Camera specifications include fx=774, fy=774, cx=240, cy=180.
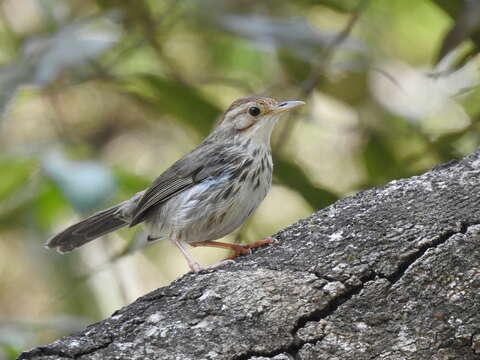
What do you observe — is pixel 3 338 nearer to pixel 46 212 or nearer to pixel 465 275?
pixel 46 212

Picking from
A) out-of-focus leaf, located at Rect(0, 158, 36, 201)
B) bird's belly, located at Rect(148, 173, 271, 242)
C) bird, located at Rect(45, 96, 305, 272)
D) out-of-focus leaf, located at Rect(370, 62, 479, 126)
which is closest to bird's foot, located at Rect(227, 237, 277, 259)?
bird, located at Rect(45, 96, 305, 272)

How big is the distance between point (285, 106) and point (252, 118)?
0.25 m

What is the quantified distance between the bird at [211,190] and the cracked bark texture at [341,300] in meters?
1.12

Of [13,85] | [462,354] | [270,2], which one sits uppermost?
[270,2]

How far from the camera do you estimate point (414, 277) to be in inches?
102

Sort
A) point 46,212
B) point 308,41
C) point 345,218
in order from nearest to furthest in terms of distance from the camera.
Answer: point 345,218 < point 308,41 < point 46,212

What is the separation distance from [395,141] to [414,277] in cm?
323

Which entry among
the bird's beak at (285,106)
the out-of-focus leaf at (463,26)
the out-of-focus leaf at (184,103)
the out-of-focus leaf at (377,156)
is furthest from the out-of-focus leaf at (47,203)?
the out-of-focus leaf at (463,26)

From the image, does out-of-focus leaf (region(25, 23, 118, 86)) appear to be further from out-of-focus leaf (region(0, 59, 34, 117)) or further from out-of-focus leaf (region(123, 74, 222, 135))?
out-of-focus leaf (region(123, 74, 222, 135))

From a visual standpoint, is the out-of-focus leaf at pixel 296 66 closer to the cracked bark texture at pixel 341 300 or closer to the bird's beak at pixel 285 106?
the bird's beak at pixel 285 106

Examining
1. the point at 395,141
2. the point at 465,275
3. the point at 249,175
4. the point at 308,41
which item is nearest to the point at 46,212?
the point at 249,175

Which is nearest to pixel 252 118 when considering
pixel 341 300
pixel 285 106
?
pixel 285 106

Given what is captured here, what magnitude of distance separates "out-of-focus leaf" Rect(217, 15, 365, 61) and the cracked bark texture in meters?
2.03

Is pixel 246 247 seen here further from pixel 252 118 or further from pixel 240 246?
pixel 252 118
